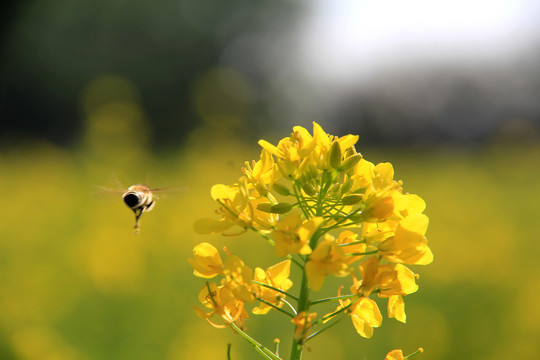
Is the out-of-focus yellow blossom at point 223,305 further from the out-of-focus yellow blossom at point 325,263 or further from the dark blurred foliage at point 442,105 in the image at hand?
the dark blurred foliage at point 442,105

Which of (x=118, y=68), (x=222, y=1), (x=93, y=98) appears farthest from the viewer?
(x=222, y=1)

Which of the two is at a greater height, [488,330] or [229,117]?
[229,117]

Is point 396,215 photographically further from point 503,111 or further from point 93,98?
point 503,111

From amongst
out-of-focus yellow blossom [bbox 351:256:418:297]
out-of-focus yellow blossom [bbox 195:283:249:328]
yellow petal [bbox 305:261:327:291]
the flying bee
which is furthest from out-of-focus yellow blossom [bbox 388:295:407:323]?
the flying bee

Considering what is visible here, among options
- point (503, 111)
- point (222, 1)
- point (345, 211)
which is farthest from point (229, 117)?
point (222, 1)

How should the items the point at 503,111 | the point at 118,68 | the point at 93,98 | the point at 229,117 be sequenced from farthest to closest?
the point at 118,68, the point at 503,111, the point at 229,117, the point at 93,98

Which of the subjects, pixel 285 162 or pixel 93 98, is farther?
pixel 93 98
